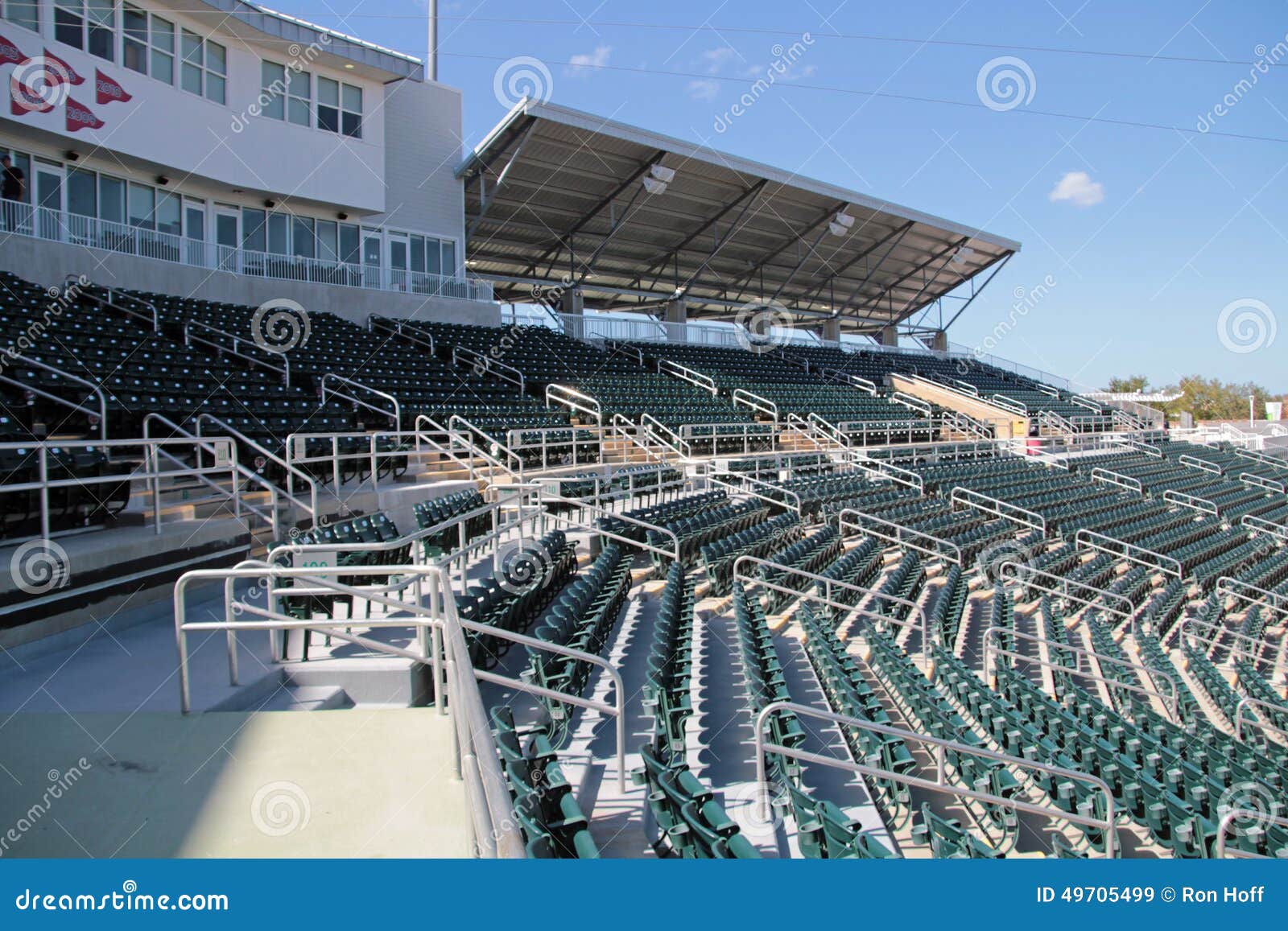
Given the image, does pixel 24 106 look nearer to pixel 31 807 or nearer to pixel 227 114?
pixel 227 114

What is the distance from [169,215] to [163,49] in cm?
319

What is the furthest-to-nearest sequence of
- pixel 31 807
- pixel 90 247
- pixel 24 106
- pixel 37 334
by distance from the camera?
pixel 90 247
pixel 24 106
pixel 37 334
pixel 31 807

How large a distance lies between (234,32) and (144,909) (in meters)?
20.0

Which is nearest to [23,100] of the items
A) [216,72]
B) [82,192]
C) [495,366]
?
[82,192]

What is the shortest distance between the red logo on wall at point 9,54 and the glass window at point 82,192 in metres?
2.13

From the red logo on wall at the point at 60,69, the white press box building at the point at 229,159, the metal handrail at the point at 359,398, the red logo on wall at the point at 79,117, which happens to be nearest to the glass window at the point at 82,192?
the white press box building at the point at 229,159

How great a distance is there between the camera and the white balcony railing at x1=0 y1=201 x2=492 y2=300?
591 inches

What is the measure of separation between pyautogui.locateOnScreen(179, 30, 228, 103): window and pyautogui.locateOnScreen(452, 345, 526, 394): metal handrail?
23.7 ft

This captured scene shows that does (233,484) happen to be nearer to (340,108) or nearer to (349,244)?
(349,244)

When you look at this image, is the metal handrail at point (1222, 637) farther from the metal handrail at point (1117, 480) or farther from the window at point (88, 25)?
the window at point (88, 25)

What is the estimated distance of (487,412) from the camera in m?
15.1

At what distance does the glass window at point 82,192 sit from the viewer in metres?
16.0

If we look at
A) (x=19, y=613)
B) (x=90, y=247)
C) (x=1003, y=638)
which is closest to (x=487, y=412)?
(x=90, y=247)

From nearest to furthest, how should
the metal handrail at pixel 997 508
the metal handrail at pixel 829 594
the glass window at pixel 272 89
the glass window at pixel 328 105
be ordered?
the metal handrail at pixel 829 594, the metal handrail at pixel 997 508, the glass window at pixel 272 89, the glass window at pixel 328 105
